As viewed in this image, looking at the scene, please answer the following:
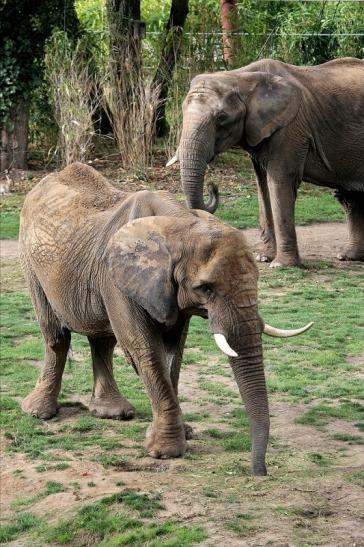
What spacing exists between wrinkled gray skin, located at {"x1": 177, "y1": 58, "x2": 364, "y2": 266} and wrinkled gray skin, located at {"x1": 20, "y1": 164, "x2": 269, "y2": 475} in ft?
13.8

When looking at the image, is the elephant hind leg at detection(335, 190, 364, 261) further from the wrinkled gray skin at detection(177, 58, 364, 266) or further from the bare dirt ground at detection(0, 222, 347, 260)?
the bare dirt ground at detection(0, 222, 347, 260)

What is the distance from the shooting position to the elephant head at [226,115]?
12781 millimetres

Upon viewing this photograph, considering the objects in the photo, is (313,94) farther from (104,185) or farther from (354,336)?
(104,185)

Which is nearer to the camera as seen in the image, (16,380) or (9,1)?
(16,380)

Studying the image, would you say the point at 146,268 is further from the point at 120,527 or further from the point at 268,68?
the point at 268,68

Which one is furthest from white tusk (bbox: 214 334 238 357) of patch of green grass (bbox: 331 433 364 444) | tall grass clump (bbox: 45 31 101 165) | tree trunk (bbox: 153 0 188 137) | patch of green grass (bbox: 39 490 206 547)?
tree trunk (bbox: 153 0 188 137)

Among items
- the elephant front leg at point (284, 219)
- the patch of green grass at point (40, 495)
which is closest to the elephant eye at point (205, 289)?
the patch of green grass at point (40, 495)

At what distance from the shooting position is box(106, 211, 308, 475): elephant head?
677 cm

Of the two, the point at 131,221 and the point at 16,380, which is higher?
the point at 131,221

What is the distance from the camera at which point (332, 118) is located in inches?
545

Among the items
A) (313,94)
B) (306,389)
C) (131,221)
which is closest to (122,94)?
(313,94)

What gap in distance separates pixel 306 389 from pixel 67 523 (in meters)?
3.11

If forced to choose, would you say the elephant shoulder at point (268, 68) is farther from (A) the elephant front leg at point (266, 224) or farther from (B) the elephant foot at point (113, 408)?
(B) the elephant foot at point (113, 408)

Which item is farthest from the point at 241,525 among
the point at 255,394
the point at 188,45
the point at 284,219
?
the point at 188,45
